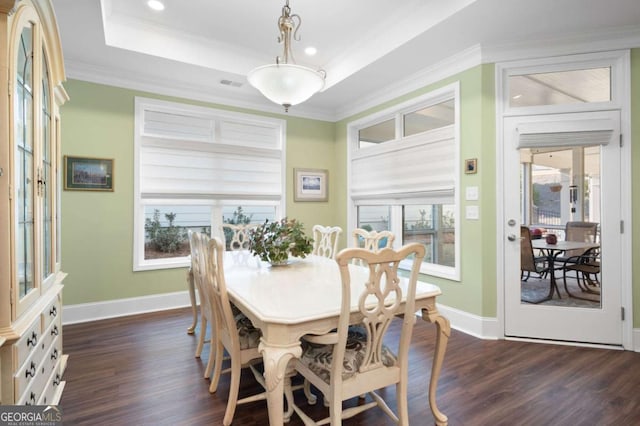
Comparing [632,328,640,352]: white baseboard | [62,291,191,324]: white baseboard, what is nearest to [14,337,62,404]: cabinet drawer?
[62,291,191,324]: white baseboard

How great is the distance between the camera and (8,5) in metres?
1.28

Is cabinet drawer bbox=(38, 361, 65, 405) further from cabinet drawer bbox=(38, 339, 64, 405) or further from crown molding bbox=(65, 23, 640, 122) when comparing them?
crown molding bbox=(65, 23, 640, 122)

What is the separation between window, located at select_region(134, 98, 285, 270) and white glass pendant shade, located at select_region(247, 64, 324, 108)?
83.2 inches

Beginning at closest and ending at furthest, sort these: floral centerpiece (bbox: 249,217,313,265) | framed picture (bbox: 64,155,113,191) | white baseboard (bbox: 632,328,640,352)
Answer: floral centerpiece (bbox: 249,217,313,265)
white baseboard (bbox: 632,328,640,352)
framed picture (bbox: 64,155,113,191)

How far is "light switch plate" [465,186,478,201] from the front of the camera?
10.3 feet

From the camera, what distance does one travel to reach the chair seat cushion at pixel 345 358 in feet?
5.08

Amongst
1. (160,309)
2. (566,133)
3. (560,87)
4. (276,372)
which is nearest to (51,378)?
(276,372)

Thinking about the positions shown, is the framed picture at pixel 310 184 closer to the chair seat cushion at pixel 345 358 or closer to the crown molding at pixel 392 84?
the crown molding at pixel 392 84

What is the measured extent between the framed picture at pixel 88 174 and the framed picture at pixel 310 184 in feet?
7.52

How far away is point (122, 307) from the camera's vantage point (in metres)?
3.65

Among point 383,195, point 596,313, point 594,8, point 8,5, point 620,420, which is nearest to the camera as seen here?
point 8,5

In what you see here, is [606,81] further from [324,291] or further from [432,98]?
[324,291]

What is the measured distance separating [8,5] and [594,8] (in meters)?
Answer: 3.54

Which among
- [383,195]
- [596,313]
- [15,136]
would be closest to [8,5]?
[15,136]
